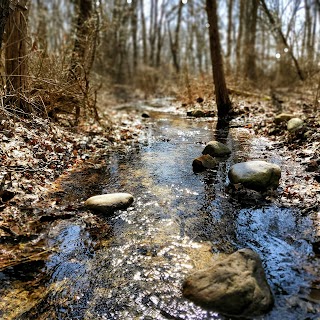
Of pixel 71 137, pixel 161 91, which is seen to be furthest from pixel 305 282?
pixel 161 91

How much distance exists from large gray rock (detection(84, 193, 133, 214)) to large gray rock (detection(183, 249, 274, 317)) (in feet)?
5.89

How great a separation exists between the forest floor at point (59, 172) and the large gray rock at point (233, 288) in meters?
0.97

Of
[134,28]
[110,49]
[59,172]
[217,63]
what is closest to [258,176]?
[59,172]

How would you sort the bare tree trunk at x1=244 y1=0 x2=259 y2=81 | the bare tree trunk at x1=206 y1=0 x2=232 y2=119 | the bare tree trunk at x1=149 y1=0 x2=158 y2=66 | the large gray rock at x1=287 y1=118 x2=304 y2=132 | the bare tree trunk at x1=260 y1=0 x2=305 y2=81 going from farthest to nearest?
1. the bare tree trunk at x1=149 y1=0 x2=158 y2=66
2. the bare tree trunk at x1=244 y1=0 x2=259 y2=81
3. the bare tree trunk at x1=260 y1=0 x2=305 y2=81
4. the bare tree trunk at x1=206 y1=0 x2=232 y2=119
5. the large gray rock at x1=287 y1=118 x2=304 y2=132

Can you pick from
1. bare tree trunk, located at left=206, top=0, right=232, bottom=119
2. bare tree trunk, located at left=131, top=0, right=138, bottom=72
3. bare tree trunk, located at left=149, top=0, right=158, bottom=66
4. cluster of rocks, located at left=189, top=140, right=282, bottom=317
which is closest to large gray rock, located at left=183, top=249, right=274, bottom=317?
cluster of rocks, located at left=189, top=140, right=282, bottom=317

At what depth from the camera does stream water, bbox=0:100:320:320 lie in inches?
116

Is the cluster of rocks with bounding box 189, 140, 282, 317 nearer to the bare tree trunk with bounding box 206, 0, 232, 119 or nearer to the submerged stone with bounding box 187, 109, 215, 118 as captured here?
the bare tree trunk with bounding box 206, 0, 232, 119

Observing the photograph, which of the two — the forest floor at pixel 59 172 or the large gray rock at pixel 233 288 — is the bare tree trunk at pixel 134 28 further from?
the large gray rock at pixel 233 288

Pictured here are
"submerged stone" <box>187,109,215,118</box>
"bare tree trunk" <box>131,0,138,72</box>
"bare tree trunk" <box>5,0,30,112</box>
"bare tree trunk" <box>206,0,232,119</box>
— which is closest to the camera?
"bare tree trunk" <box>5,0,30,112</box>

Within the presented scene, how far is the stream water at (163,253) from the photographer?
2959mm

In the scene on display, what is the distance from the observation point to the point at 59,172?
6.06m

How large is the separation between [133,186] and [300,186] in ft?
8.55

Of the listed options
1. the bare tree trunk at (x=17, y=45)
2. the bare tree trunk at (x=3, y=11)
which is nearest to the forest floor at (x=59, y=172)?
the bare tree trunk at (x=17, y=45)

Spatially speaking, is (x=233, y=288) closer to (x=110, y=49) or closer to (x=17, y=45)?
(x=17, y=45)
